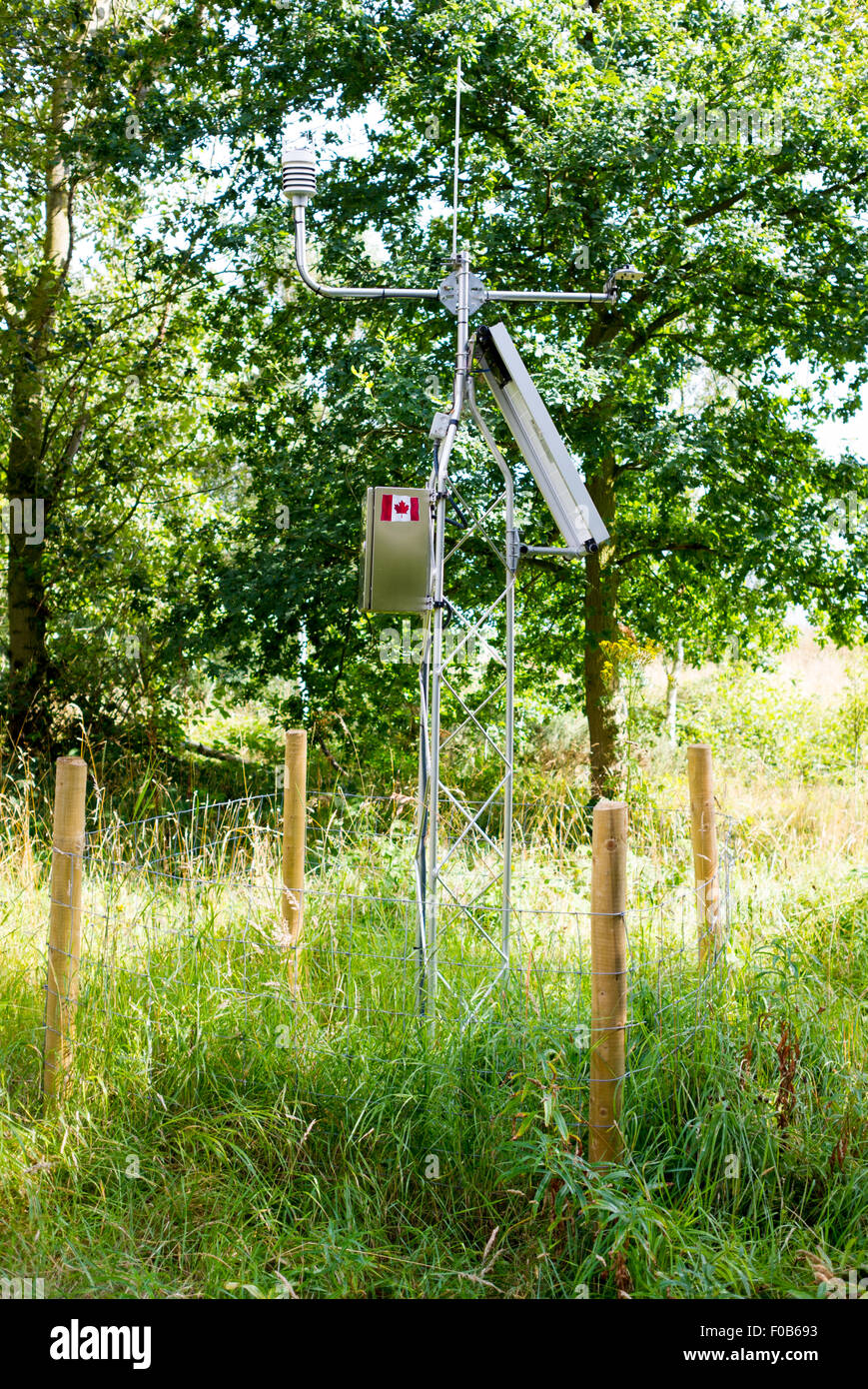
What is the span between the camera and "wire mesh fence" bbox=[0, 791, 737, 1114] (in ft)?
11.3

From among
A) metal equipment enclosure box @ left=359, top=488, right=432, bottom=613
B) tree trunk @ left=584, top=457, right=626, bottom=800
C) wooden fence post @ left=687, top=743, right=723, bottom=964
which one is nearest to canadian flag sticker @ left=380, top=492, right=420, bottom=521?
metal equipment enclosure box @ left=359, top=488, right=432, bottom=613

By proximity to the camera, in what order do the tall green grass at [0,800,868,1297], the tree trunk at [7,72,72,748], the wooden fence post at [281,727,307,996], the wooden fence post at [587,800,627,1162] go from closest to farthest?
the tall green grass at [0,800,868,1297] < the wooden fence post at [587,800,627,1162] < the wooden fence post at [281,727,307,996] < the tree trunk at [7,72,72,748]

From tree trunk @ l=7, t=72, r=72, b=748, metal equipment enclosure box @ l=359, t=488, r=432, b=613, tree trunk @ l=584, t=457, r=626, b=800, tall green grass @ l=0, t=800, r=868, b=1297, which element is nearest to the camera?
tall green grass @ l=0, t=800, r=868, b=1297

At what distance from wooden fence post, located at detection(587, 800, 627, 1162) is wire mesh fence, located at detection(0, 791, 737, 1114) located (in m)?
0.06

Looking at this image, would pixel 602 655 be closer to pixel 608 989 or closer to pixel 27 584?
pixel 27 584

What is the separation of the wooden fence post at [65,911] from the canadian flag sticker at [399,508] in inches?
55.7

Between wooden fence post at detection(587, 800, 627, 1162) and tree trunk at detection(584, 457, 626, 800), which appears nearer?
wooden fence post at detection(587, 800, 627, 1162)

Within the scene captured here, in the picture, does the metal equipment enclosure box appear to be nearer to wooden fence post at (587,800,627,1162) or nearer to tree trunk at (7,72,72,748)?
wooden fence post at (587,800,627,1162)

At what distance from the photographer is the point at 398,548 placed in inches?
154

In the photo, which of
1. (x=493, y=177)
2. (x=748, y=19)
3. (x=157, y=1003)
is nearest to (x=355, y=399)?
(x=493, y=177)

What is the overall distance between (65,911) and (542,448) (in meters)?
2.31

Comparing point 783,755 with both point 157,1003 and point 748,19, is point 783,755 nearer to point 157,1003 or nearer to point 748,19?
point 748,19

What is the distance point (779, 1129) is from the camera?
315 centimetres

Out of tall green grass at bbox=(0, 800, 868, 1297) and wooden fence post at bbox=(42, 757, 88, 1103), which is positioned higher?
wooden fence post at bbox=(42, 757, 88, 1103)
